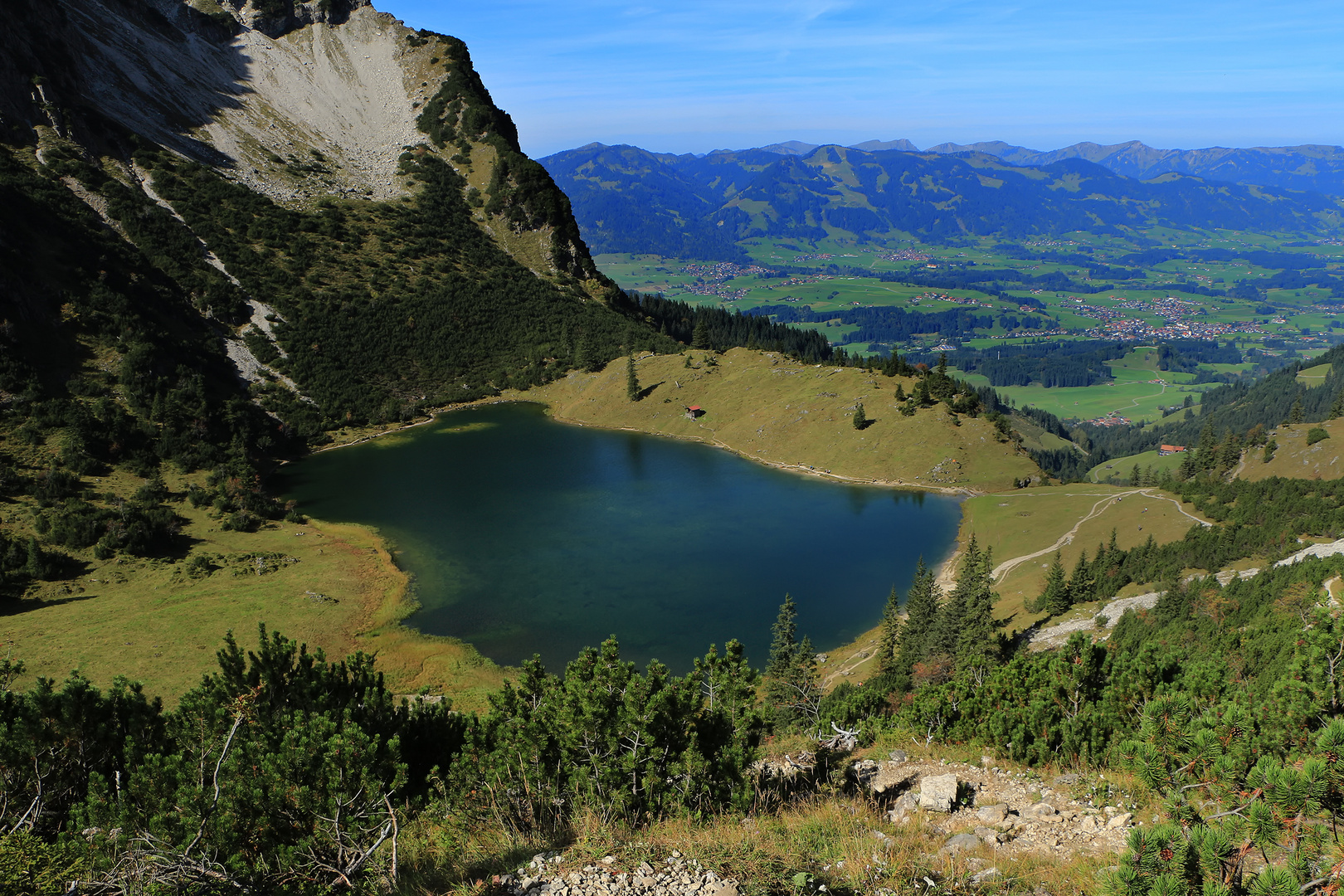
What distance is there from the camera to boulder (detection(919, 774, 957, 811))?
1388 centimetres

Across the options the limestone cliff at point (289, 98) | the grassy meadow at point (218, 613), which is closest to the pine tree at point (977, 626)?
the grassy meadow at point (218, 613)

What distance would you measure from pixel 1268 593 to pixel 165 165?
464 ft

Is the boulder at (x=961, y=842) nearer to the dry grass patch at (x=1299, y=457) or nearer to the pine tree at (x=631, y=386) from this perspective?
the dry grass patch at (x=1299, y=457)

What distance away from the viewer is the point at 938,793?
46.4 feet

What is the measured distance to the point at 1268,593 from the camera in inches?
1058

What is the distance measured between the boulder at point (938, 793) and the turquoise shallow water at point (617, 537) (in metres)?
27.9

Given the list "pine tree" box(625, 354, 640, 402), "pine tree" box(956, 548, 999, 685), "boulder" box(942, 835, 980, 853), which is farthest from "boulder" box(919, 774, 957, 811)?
"pine tree" box(625, 354, 640, 402)

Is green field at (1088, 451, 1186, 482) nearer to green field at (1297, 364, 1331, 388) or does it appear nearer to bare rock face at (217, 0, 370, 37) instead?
green field at (1297, 364, 1331, 388)

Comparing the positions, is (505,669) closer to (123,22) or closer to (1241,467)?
(1241,467)

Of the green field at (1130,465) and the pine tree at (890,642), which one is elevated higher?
the pine tree at (890,642)

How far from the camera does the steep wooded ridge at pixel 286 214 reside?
8512 cm

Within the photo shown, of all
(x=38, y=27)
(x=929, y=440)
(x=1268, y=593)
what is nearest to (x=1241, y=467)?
(x=929, y=440)

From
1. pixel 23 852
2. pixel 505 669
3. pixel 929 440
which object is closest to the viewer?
pixel 23 852

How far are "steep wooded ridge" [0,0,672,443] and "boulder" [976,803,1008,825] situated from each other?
83202 mm
